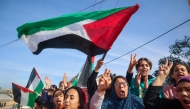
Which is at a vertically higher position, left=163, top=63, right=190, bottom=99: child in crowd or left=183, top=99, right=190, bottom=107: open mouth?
left=163, top=63, right=190, bottom=99: child in crowd

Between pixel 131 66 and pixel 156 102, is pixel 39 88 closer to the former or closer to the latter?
pixel 131 66

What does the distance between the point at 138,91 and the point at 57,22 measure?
7.55 feet

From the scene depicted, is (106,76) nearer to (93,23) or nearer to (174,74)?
(174,74)

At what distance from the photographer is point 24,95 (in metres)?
5.82

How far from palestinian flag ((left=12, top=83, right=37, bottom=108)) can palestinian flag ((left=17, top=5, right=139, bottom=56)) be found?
7.97 ft

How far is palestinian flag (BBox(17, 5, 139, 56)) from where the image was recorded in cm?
344

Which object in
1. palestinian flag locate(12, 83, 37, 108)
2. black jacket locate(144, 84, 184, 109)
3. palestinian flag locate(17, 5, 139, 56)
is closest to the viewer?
black jacket locate(144, 84, 184, 109)

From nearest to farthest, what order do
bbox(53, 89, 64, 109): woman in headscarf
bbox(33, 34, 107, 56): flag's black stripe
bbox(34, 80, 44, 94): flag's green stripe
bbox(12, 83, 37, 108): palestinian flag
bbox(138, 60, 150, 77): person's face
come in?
bbox(138, 60, 150, 77): person's face
bbox(53, 89, 64, 109): woman in headscarf
bbox(33, 34, 107, 56): flag's black stripe
bbox(12, 83, 37, 108): palestinian flag
bbox(34, 80, 44, 94): flag's green stripe

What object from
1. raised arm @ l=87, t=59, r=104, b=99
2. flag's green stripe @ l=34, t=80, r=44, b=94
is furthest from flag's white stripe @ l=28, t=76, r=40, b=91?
raised arm @ l=87, t=59, r=104, b=99

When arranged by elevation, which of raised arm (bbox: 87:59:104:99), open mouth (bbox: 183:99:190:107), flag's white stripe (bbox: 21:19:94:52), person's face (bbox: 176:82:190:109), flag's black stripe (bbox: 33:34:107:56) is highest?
flag's white stripe (bbox: 21:19:94:52)

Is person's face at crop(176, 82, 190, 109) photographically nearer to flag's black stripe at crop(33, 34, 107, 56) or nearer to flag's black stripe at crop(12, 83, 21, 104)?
flag's black stripe at crop(33, 34, 107, 56)

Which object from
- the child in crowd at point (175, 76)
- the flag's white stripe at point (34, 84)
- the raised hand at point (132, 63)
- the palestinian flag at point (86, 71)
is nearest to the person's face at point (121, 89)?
the child in crowd at point (175, 76)

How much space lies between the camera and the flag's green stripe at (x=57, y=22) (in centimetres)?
380

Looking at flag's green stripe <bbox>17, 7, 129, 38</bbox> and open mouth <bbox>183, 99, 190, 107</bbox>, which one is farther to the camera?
flag's green stripe <bbox>17, 7, 129, 38</bbox>
